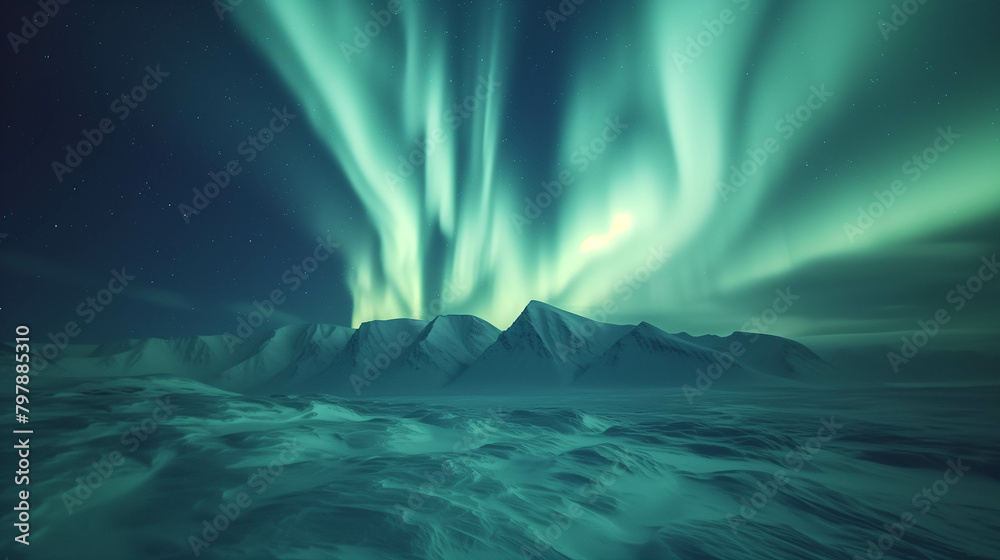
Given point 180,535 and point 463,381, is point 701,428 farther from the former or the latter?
point 463,381

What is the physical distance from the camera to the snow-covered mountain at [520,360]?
111 meters

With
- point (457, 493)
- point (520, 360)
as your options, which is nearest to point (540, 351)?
point (520, 360)

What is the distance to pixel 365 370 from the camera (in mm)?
152750

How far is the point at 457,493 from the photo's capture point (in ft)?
28.4

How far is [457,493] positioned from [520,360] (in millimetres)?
123161

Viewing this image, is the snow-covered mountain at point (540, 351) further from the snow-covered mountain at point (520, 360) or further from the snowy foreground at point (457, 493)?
the snowy foreground at point (457, 493)

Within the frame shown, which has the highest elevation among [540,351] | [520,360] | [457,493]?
[540,351]

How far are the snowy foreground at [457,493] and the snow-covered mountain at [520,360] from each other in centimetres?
8338

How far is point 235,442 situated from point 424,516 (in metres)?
7.90

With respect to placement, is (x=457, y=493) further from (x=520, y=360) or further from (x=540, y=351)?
(x=540, y=351)

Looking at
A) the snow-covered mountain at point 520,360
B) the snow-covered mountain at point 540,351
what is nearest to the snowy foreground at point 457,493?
the snow-covered mountain at point 520,360

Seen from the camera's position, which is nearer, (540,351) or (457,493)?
(457,493)

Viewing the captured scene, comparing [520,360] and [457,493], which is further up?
[520,360]

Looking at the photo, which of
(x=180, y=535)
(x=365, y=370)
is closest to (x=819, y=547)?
(x=180, y=535)
